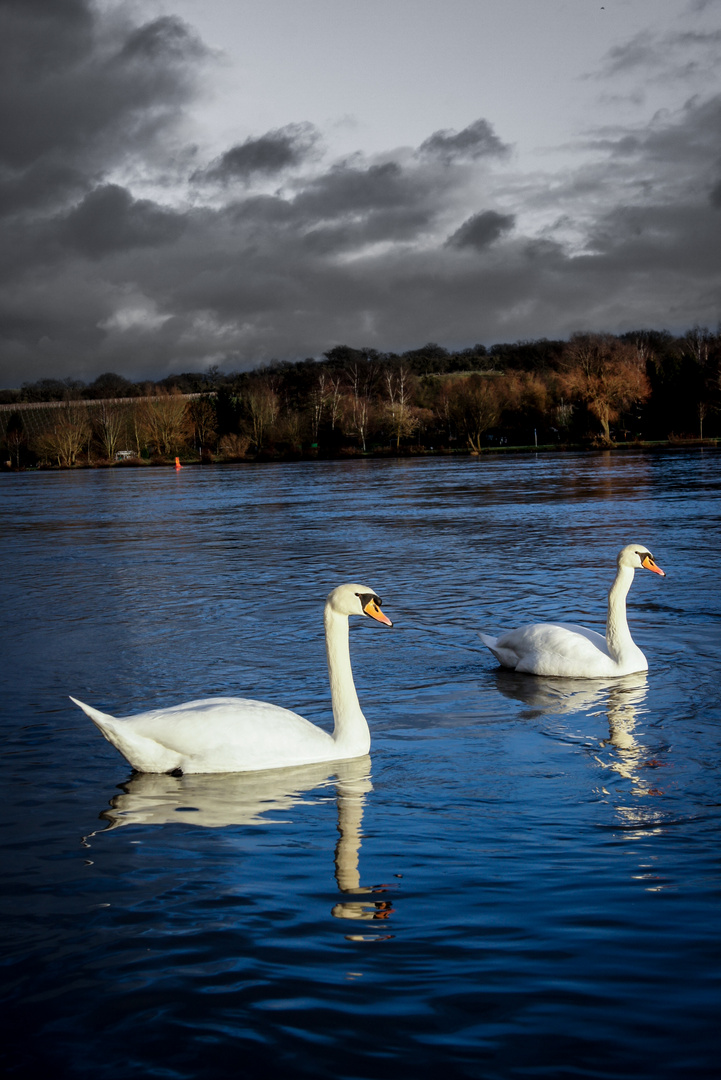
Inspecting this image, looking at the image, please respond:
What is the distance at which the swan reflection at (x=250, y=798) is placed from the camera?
6.00 meters

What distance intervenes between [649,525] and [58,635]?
15.6 metres

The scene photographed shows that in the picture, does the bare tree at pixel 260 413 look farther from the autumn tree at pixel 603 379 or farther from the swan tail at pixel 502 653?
the swan tail at pixel 502 653

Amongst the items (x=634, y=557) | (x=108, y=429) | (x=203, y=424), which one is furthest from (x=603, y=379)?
(x=634, y=557)

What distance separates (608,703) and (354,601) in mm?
2812

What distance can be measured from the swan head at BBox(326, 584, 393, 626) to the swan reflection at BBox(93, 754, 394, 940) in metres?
1.08

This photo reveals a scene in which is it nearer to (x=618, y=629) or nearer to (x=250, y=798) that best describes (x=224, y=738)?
(x=250, y=798)

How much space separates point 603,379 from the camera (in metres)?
88.1

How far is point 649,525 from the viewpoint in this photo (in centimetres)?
2423

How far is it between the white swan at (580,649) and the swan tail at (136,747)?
4.11 metres

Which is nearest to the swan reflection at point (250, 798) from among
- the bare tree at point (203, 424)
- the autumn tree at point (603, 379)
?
the autumn tree at point (603, 379)

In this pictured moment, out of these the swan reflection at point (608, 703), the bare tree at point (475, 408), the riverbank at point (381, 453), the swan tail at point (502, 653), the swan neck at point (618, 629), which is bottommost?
the swan reflection at point (608, 703)

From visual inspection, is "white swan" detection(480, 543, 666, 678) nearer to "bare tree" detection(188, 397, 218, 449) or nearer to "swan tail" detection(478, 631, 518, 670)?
"swan tail" detection(478, 631, 518, 670)

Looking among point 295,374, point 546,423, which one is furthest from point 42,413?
point 546,423

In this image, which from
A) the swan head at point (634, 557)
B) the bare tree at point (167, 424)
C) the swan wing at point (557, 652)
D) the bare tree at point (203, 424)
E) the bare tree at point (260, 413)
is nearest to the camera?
the swan wing at point (557, 652)
